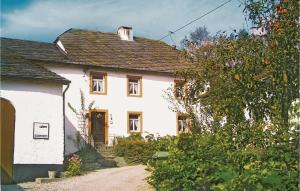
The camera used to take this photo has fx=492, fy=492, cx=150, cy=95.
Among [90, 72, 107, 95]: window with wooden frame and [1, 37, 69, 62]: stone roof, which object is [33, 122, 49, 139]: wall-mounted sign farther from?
[90, 72, 107, 95]: window with wooden frame

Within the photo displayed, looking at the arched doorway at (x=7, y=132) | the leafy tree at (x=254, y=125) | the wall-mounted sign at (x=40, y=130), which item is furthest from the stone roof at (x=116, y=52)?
the leafy tree at (x=254, y=125)

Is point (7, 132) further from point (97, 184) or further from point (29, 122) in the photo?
point (97, 184)

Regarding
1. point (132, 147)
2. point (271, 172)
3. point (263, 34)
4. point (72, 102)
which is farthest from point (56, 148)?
→ point (271, 172)

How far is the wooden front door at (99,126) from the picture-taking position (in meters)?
28.8

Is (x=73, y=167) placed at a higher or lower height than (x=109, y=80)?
lower

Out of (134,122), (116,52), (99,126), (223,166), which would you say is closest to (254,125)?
(223,166)

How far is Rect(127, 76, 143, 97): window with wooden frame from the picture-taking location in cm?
3042

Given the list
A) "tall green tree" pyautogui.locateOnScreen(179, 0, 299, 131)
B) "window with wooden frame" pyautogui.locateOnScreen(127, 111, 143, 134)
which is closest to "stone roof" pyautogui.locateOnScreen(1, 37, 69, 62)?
"window with wooden frame" pyautogui.locateOnScreen(127, 111, 143, 134)

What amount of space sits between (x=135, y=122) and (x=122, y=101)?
1.56m

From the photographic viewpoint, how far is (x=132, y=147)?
81.4ft

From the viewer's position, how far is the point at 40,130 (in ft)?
60.0

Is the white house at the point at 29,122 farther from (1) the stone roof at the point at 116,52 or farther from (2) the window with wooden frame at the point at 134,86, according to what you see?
(2) the window with wooden frame at the point at 134,86

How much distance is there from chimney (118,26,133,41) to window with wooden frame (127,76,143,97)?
17.4 feet

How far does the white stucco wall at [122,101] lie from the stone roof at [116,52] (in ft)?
2.34
